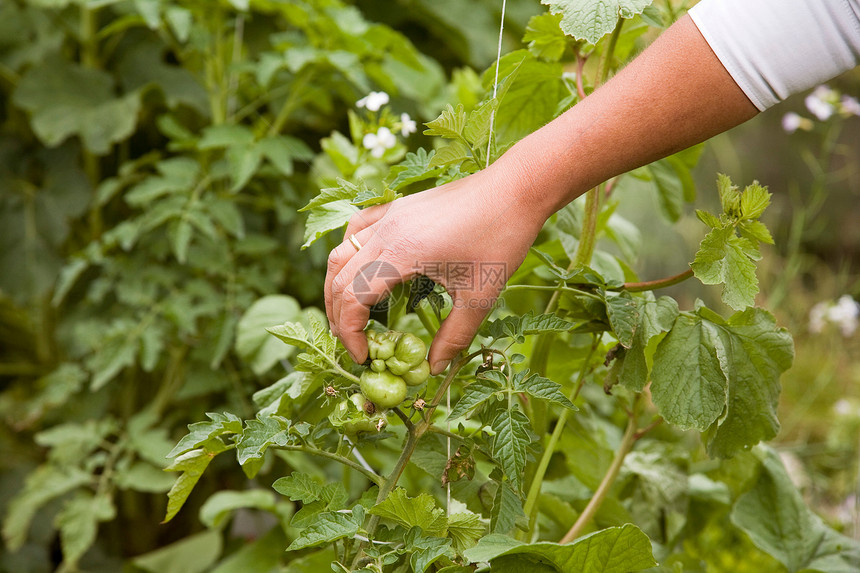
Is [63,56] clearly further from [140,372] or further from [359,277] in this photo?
[359,277]

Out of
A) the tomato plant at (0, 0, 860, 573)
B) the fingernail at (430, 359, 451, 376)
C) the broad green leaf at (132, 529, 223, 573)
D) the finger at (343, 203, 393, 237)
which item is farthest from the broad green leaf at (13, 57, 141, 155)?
the fingernail at (430, 359, 451, 376)

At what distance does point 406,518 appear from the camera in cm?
60

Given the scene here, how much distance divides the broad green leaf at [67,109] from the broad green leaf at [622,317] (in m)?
1.05

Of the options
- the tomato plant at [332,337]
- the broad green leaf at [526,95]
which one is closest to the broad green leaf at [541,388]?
the tomato plant at [332,337]

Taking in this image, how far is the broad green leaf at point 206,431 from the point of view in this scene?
1.94 ft

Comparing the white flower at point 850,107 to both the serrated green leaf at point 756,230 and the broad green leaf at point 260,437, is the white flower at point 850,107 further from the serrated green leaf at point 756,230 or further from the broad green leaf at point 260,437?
the broad green leaf at point 260,437

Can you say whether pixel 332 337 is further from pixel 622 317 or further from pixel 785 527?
pixel 785 527

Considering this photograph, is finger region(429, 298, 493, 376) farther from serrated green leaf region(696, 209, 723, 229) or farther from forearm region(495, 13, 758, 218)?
serrated green leaf region(696, 209, 723, 229)

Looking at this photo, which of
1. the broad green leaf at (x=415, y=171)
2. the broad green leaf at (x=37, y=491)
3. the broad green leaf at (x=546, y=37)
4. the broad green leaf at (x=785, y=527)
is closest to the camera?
the broad green leaf at (x=415, y=171)

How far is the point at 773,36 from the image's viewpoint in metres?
0.56

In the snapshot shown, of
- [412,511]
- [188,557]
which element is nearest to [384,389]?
[412,511]

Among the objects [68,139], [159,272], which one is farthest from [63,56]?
[159,272]

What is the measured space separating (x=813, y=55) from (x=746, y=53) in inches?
2.7

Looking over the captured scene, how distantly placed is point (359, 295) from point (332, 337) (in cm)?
7
